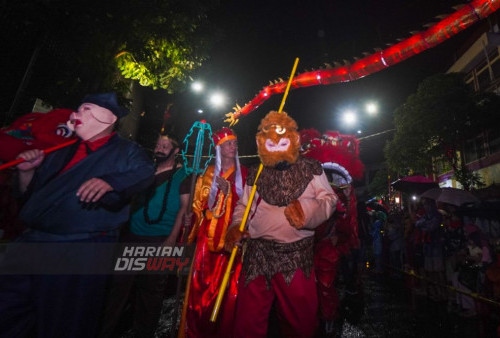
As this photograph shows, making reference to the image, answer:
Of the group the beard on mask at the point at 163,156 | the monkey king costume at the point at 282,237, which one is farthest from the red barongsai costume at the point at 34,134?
the monkey king costume at the point at 282,237

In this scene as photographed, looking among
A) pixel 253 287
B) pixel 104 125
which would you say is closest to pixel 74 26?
pixel 104 125

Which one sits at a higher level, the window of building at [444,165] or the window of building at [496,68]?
the window of building at [496,68]

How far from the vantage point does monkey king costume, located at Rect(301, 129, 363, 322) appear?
383 centimetres

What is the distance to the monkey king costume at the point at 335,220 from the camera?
3832mm

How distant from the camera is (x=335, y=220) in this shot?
4852mm

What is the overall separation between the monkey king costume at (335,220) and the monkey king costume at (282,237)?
131cm

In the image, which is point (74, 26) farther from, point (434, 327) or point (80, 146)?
point (434, 327)

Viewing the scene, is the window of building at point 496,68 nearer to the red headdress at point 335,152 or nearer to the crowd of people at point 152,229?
the red headdress at point 335,152

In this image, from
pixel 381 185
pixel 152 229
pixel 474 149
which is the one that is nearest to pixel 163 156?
pixel 152 229

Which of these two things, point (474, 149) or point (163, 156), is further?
point (474, 149)

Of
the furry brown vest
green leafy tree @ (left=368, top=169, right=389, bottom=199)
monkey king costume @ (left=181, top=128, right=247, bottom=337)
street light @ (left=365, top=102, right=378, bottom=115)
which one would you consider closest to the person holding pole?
the furry brown vest

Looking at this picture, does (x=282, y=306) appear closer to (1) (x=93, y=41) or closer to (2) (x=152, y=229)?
(2) (x=152, y=229)

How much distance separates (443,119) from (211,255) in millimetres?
16622

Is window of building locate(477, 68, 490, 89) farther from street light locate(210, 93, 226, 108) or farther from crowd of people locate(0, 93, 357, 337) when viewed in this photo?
crowd of people locate(0, 93, 357, 337)
